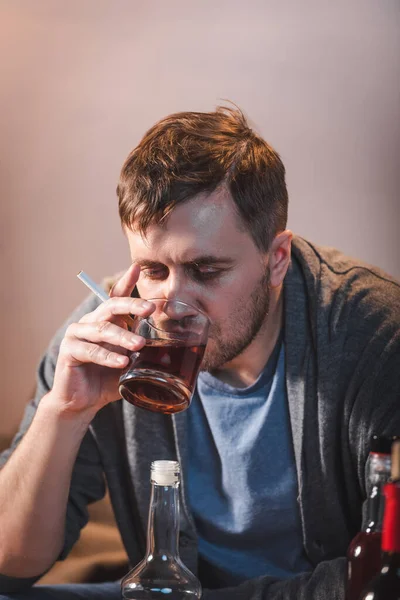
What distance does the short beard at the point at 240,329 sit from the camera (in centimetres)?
146

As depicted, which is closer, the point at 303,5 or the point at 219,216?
the point at 219,216

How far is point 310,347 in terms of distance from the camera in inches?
61.5

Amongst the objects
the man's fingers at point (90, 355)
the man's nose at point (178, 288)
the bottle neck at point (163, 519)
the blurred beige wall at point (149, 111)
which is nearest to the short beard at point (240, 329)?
the man's nose at point (178, 288)

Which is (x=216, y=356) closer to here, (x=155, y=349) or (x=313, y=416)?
(x=313, y=416)

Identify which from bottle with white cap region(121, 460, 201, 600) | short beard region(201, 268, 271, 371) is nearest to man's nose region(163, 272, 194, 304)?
short beard region(201, 268, 271, 371)

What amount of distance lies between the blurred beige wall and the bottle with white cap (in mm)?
1515

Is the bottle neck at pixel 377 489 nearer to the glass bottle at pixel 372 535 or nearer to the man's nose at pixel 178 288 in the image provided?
the glass bottle at pixel 372 535

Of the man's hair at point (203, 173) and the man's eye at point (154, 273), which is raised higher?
the man's hair at point (203, 173)

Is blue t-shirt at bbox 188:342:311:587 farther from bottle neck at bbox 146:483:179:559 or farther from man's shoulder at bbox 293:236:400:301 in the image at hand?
bottle neck at bbox 146:483:179:559

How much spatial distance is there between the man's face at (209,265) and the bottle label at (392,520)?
70 centimetres

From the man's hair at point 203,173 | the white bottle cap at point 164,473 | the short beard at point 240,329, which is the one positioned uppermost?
the man's hair at point 203,173

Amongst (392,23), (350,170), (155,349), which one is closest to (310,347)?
(155,349)

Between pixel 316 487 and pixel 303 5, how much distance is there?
1.52 metres

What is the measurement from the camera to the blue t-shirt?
5.11ft
